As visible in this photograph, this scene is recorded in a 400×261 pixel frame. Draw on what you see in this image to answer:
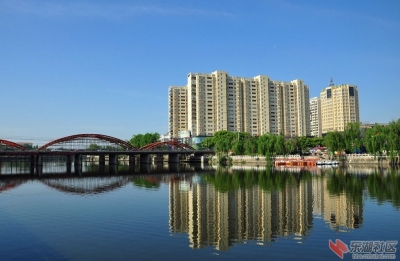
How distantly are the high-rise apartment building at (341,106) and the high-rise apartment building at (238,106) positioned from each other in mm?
32310

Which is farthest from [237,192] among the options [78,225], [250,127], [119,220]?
[250,127]

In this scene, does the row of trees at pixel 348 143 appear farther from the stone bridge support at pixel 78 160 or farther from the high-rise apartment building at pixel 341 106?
the high-rise apartment building at pixel 341 106

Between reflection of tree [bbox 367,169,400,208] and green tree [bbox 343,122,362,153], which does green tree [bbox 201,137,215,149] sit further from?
reflection of tree [bbox 367,169,400,208]

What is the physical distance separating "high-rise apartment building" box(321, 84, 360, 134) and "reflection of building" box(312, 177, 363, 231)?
155990 mm

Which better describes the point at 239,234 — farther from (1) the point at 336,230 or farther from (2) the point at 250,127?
(2) the point at 250,127

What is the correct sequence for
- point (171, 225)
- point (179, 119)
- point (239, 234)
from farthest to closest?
point (179, 119) < point (171, 225) < point (239, 234)

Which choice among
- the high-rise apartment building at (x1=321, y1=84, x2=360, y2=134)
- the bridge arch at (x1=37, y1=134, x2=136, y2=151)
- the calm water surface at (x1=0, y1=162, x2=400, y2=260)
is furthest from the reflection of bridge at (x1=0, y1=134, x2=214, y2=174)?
the high-rise apartment building at (x1=321, y1=84, x2=360, y2=134)

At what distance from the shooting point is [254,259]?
13617 mm

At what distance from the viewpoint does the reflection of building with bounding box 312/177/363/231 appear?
19344mm

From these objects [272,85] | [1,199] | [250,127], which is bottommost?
[1,199]

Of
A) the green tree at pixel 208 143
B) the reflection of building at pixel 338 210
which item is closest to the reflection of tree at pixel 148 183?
the reflection of building at pixel 338 210

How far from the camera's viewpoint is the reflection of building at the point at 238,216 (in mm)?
17250

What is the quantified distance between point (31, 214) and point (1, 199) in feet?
33.0

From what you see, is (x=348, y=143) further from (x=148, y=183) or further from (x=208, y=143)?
(x=208, y=143)
